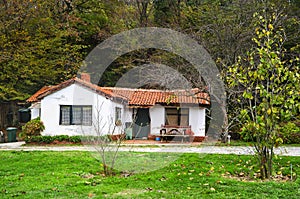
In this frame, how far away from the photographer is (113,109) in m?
20.4

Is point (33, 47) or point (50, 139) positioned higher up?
point (33, 47)

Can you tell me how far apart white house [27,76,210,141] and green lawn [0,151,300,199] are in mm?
6590

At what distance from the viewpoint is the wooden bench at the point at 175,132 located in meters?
20.7

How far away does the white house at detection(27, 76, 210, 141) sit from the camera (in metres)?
19.6

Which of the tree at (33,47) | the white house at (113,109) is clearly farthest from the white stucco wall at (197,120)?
the tree at (33,47)

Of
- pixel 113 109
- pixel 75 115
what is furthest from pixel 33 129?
pixel 113 109

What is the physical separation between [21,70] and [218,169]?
16925 millimetres

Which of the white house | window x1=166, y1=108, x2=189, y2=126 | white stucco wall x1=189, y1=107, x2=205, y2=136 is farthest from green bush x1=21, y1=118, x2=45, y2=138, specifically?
white stucco wall x1=189, y1=107, x2=205, y2=136

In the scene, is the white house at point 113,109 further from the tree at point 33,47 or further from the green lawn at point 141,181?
the green lawn at point 141,181

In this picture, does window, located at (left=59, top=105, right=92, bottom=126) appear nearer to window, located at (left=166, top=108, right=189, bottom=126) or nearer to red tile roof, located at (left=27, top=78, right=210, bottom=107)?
red tile roof, located at (left=27, top=78, right=210, bottom=107)

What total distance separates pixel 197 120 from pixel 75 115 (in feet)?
24.2

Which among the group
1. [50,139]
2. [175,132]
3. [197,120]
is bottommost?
[50,139]

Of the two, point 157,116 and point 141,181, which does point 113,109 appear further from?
point 141,181

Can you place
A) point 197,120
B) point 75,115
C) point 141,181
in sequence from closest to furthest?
1. point 141,181
2. point 75,115
3. point 197,120
